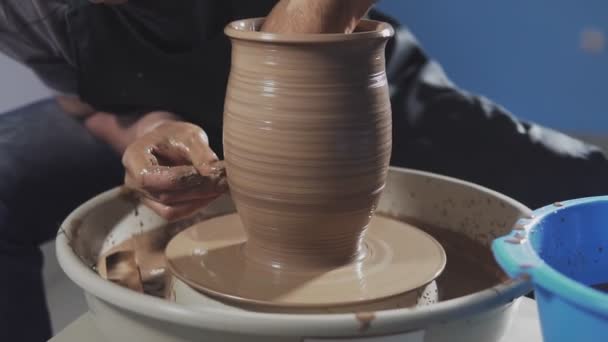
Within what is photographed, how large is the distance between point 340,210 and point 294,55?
0.78ft

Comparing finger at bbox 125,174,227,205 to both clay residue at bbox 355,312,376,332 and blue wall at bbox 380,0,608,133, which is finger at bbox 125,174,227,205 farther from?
blue wall at bbox 380,0,608,133

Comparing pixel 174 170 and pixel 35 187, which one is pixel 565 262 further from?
pixel 35 187

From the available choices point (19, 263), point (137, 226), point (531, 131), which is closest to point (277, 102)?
point (137, 226)

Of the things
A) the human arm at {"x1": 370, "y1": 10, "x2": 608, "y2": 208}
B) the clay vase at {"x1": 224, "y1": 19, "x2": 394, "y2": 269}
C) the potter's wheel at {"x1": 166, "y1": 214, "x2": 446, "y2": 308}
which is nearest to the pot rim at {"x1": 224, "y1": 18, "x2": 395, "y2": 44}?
the clay vase at {"x1": 224, "y1": 19, "x2": 394, "y2": 269}

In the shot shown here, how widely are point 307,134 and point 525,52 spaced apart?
7.60 feet

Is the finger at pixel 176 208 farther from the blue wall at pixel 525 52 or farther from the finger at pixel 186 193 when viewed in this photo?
the blue wall at pixel 525 52

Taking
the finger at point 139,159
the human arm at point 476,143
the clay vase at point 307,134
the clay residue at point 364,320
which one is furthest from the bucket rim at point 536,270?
the human arm at point 476,143

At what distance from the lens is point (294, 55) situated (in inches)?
37.6

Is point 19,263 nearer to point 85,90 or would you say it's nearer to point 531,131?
point 85,90

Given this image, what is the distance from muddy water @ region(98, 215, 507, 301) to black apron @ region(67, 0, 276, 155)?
0.40 m

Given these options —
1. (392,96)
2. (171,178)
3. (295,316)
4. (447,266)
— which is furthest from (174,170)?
(392,96)

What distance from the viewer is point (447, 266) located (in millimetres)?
1301

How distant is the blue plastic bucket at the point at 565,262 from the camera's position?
2.24ft

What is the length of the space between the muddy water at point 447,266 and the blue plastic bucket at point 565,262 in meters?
0.29
